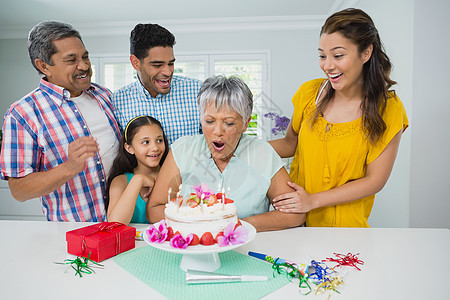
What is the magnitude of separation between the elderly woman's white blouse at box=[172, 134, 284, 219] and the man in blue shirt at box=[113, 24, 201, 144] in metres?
0.55

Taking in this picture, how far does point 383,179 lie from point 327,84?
0.54 meters

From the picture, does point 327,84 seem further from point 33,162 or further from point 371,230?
point 33,162

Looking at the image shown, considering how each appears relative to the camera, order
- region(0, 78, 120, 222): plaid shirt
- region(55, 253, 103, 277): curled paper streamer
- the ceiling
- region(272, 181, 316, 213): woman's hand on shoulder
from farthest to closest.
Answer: the ceiling
region(0, 78, 120, 222): plaid shirt
region(272, 181, 316, 213): woman's hand on shoulder
region(55, 253, 103, 277): curled paper streamer

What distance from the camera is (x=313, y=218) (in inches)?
66.8

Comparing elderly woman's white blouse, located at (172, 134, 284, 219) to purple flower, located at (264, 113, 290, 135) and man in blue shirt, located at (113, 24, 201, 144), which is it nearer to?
purple flower, located at (264, 113, 290, 135)

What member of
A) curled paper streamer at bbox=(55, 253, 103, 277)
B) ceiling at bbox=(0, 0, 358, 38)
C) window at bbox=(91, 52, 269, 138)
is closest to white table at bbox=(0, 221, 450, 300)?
curled paper streamer at bbox=(55, 253, 103, 277)

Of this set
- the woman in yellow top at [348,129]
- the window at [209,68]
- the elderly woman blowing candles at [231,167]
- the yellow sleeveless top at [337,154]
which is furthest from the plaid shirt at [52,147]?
the window at [209,68]

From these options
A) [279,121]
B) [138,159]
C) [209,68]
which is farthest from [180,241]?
[209,68]

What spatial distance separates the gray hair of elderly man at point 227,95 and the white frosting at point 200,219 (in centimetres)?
45

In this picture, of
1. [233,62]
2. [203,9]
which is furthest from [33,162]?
[233,62]

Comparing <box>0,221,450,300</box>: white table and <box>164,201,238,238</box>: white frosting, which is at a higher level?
<box>164,201,238,238</box>: white frosting

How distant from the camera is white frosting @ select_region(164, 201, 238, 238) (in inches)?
37.3

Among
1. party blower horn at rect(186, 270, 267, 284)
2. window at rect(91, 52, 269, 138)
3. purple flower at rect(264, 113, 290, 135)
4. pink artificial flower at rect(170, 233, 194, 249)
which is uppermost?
window at rect(91, 52, 269, 138)

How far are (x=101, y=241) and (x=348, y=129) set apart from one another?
3.82 feet
